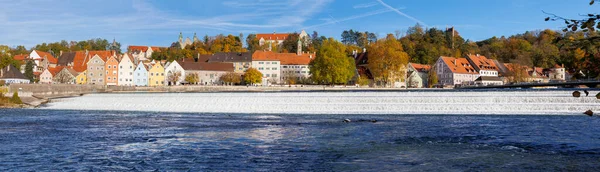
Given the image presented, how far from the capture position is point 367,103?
111 feet

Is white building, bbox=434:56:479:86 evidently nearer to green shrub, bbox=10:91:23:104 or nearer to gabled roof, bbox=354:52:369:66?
gabled roof, bbox=354:52:369:66

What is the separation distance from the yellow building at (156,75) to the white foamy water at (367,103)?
2084 inches

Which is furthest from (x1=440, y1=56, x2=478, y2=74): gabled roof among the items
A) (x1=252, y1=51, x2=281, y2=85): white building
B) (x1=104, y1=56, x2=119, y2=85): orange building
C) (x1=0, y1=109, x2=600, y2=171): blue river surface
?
(x1=0, y1=109, x2=600, y2=171): blue river surface

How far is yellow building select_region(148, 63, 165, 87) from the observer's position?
309 ft

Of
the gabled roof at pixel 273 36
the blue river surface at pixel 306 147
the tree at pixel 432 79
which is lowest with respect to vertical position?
the blue river surface at pixel 306 147

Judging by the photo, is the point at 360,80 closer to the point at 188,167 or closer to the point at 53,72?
the point at 53,72

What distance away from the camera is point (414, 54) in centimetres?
11106

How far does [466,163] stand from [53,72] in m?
94.6

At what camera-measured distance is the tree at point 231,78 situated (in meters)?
94.9

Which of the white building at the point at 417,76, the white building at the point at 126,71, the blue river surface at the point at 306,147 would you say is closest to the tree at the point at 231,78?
the white building at the point at 126,71

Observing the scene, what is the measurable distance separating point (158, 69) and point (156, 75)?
3.74 ft

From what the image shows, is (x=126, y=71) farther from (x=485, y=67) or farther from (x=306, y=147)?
(x=306, y=147)

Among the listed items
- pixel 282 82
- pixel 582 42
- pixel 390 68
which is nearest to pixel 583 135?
pixel 582 42

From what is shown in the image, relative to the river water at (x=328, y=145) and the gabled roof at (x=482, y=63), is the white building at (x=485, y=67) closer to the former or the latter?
the gabled roof at (x=482, y=63)
